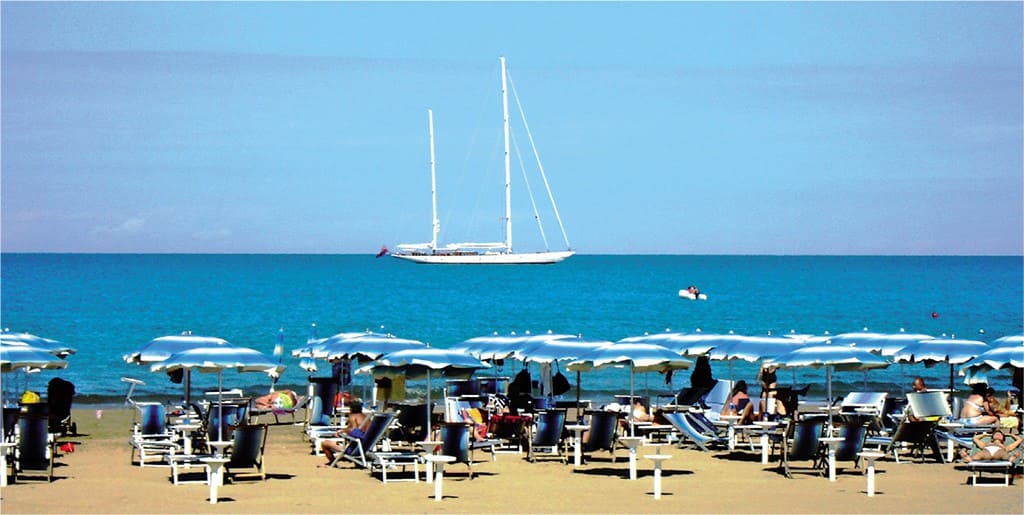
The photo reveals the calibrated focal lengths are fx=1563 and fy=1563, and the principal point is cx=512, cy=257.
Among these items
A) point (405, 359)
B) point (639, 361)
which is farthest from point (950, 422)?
point (405, 359)

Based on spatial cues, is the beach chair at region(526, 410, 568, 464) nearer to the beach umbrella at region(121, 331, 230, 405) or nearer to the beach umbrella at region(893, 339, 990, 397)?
the beach umbrella at region(121, 331, 230, 405)

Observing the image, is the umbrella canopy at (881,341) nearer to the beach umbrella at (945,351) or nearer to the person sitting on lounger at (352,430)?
the beach umbrella at (945,351)

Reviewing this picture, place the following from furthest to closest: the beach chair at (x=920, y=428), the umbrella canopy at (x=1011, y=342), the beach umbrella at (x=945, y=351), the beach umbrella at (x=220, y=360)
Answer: the umbrella canopy at (x=1011, y=342), the beach umbrella at (x=945, y=351), the beach chair at (x=920, y=428), the beach umbrella at (x=220, y=360)

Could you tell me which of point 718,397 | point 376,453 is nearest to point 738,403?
point 718,397

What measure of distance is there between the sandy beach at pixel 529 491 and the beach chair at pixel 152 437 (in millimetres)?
231

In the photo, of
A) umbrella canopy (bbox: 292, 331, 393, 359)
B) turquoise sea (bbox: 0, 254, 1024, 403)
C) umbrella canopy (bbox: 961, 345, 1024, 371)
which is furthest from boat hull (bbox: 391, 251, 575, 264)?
umbrella canopy (bbox: 961, 345, 1024, 371)

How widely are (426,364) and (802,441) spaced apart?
382 centimetres

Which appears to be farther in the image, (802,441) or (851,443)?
(802,441)

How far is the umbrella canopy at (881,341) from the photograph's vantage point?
68.2 feet

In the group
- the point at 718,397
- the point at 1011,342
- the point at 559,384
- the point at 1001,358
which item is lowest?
the point at 718,397

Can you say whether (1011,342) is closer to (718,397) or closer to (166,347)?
(718,397)

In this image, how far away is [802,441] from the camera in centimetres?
1549

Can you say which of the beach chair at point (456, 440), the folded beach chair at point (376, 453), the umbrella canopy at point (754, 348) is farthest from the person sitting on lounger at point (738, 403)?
the folded beach chair at point (376, 453)

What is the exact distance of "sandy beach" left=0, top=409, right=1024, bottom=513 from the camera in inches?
521
